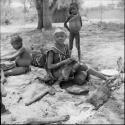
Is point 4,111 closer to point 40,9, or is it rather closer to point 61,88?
point 61,88

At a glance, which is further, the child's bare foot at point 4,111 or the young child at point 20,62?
the young child at point 20,62

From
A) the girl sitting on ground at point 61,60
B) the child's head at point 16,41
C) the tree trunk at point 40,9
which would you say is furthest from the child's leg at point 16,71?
the tree trunk at point 40,9

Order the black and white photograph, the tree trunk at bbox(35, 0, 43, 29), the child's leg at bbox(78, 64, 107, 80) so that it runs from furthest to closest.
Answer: the tree trunk at bbox(35, 0, 43, 29) < the child's leg at bbox(78, 64, 107, 80) < the black and white photograph

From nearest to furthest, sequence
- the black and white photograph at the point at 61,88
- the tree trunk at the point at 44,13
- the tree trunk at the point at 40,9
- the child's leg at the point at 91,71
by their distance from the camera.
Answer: the black and white photograph at the point at 61,88, the child's leg at the point at 91,71, the tree trunk at the point at 44,13, the tree trunk at the point at 40,9

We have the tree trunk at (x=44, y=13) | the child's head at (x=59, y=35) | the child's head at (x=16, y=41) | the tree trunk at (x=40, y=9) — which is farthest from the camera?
the tree trunk at (x=40, y=9)

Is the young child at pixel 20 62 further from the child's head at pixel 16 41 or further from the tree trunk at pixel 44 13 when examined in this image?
the tree trunk at pixel 44 13

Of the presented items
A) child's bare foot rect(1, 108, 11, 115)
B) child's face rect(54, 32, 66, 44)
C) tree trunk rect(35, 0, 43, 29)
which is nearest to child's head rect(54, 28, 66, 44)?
child's face rect(54, 32, 66, 44)

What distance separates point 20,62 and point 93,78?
4.68 feet

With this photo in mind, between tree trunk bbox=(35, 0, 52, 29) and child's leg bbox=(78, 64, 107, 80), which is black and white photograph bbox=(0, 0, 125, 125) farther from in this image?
tree trunk bbox=(35, 0, 52, 29)

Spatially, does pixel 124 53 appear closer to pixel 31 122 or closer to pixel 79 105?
pixel 79 105

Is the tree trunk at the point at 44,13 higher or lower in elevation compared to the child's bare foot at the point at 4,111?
higher

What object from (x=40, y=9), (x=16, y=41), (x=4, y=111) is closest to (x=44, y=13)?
(x=40, y=9)

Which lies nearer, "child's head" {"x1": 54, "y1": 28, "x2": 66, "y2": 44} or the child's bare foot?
the child's bare foot

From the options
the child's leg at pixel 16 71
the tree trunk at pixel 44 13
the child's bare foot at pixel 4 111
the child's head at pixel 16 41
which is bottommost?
the child's bare foot at pixel 4 111
